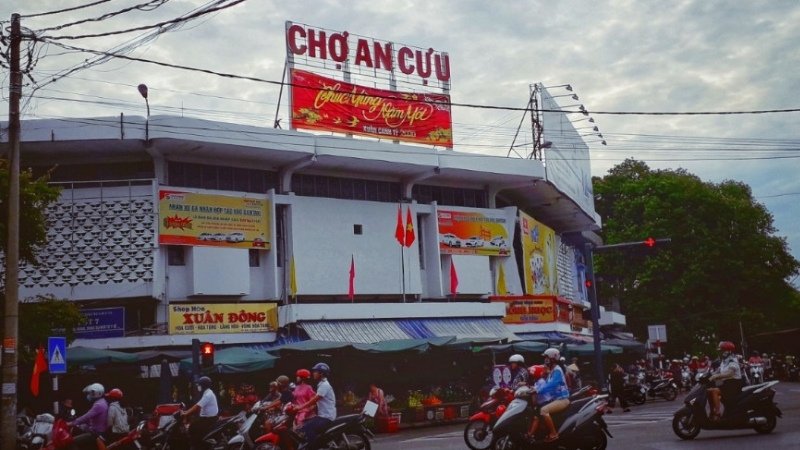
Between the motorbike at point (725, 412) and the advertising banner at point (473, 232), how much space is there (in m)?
21.1

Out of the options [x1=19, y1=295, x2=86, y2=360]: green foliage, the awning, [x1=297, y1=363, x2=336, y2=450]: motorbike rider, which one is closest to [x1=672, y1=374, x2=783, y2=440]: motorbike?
[x1=297, y1=363, x2=336, y2=450]: motorbike rider

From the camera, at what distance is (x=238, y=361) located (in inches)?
960

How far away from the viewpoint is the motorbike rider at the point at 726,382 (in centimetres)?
1469

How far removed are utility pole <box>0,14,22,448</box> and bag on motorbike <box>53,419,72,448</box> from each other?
1333 mm

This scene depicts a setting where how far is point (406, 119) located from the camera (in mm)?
35062

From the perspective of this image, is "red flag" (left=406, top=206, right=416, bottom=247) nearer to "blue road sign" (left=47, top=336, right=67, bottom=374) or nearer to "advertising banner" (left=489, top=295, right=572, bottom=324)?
"advertising banner" (left=489, top=295, right=572, bottom=324)

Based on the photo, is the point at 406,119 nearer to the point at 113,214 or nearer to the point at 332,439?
the point at 113,214

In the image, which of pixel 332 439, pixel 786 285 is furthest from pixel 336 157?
pixel 786 285

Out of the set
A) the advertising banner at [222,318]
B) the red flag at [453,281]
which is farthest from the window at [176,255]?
the red flag at [453,281]

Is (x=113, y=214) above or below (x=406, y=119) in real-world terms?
below

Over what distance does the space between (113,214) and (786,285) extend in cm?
3947

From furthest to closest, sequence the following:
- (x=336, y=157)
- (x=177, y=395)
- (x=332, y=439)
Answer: (x=336, y=157)
(x=177, y=395)
(x=332, y=439)

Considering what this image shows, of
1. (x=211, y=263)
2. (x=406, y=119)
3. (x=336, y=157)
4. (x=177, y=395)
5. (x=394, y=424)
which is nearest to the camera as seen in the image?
(x=394, y=424)

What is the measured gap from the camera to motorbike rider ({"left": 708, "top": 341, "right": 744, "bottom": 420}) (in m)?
14.7
